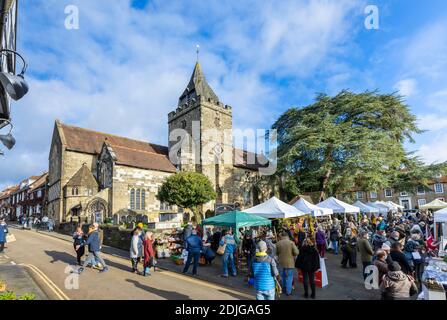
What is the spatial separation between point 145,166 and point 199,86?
1475cm

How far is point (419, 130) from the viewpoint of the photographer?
2942 centimetres

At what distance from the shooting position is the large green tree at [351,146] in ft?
82.8

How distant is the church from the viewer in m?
29.1

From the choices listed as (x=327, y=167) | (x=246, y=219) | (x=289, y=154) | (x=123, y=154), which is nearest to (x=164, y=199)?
(x=123, y=154)

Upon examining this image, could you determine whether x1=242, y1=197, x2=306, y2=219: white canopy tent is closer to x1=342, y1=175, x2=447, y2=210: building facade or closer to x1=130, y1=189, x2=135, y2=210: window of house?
x1=130, y1=189, x2=135, y2=210: window of house

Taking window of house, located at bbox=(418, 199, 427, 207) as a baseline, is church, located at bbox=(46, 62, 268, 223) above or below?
above

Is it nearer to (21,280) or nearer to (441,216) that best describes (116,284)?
(21,280)

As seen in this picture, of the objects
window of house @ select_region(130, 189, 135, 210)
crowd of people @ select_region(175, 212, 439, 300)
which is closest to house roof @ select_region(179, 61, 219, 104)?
window of house @ select_region(130, 189, 135, 210)

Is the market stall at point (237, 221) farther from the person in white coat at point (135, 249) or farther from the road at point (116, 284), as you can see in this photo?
the person in white coat at point (135, 249)

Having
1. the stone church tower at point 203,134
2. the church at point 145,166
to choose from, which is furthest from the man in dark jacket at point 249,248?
the stone church tower at point 203,134

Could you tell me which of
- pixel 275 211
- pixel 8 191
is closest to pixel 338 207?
pixel 275 211
